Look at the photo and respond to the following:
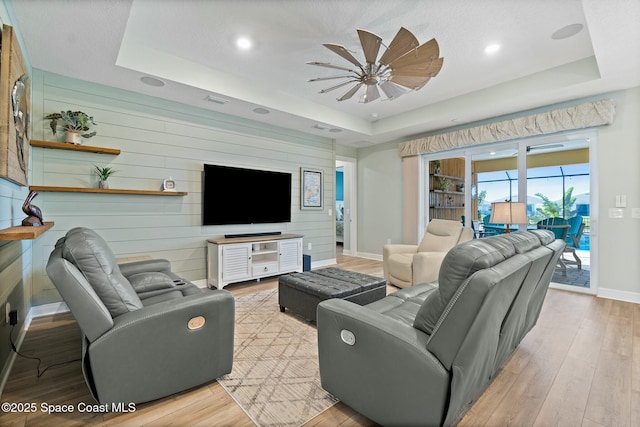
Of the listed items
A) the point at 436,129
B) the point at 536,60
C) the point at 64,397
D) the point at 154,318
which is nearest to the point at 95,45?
the point at 154,318

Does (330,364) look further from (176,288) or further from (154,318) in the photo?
(176,288)

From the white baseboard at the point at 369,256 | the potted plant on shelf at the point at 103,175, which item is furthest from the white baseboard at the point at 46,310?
the white baseboard at the point at 369,256

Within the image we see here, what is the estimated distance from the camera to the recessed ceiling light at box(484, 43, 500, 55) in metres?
3.00

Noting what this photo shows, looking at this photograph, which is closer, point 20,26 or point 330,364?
point 330,364

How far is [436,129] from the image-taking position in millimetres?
5281

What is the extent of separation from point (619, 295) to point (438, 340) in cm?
399

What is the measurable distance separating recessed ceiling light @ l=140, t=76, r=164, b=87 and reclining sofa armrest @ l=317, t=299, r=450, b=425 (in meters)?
3.13

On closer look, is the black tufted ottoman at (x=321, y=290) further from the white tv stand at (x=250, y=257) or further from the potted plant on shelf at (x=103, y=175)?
the potted plant on shelf at (x=103, y=175)

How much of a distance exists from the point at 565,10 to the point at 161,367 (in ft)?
13.0

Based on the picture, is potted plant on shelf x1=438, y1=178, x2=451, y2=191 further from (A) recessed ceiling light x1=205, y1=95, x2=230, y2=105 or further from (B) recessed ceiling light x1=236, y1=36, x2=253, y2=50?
(B) recessed ceiling light x1=236, y1=36, x2=253, y2=50

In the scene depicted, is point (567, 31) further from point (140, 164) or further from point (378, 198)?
point (140, 164)

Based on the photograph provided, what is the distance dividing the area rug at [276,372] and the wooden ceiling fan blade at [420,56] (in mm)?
2521

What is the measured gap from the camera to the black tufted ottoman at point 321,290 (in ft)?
8.77

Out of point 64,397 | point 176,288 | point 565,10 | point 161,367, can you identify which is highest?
point 565,10
